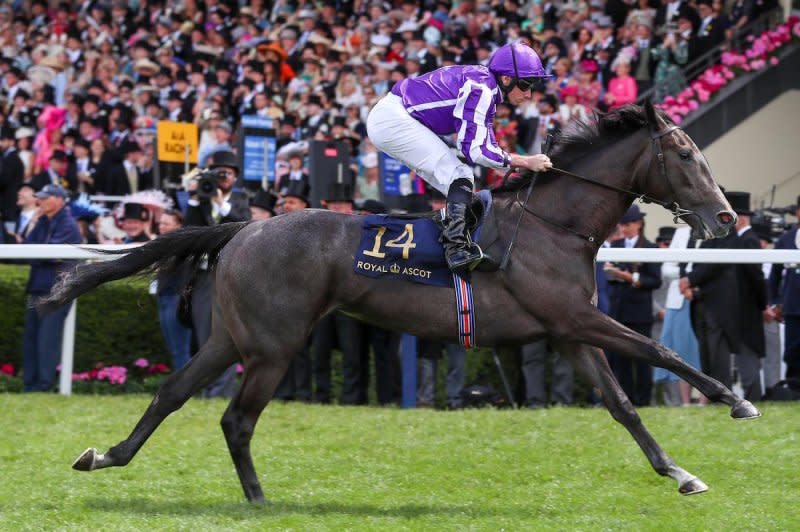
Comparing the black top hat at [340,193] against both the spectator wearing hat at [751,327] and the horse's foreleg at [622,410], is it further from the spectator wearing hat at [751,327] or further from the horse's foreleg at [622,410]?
the horse's foreleg at [622,410]

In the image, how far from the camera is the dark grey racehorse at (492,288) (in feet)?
21.4

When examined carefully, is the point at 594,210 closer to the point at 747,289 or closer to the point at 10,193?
the point at 747,289

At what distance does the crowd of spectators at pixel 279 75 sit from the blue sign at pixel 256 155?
0.30 meters

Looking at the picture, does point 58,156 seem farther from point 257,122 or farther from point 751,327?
point 751,327

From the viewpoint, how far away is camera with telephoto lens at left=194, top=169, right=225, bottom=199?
1044 cm

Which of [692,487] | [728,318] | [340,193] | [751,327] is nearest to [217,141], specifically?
[340,193]

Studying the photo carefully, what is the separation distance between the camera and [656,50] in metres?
15.6

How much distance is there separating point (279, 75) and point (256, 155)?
4.31 m

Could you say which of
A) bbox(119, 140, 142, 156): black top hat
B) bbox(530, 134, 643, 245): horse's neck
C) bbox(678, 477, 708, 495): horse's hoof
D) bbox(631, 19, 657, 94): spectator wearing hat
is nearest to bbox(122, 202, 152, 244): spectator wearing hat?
bbox(530, 134, 643, 245): horse's neck

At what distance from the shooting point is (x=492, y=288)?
6.59 metres

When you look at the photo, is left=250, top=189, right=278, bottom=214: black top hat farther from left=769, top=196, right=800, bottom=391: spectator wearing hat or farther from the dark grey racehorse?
left=769, top=196, right=800, bottom=391: spectator wearing hat

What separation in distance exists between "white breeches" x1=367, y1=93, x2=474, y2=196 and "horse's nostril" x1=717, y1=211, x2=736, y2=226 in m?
1.29

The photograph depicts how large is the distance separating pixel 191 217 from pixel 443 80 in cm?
435

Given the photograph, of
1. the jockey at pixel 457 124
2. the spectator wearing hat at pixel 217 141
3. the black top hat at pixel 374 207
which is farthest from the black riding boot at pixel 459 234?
the spectator wearing hat at pixel 217 141
